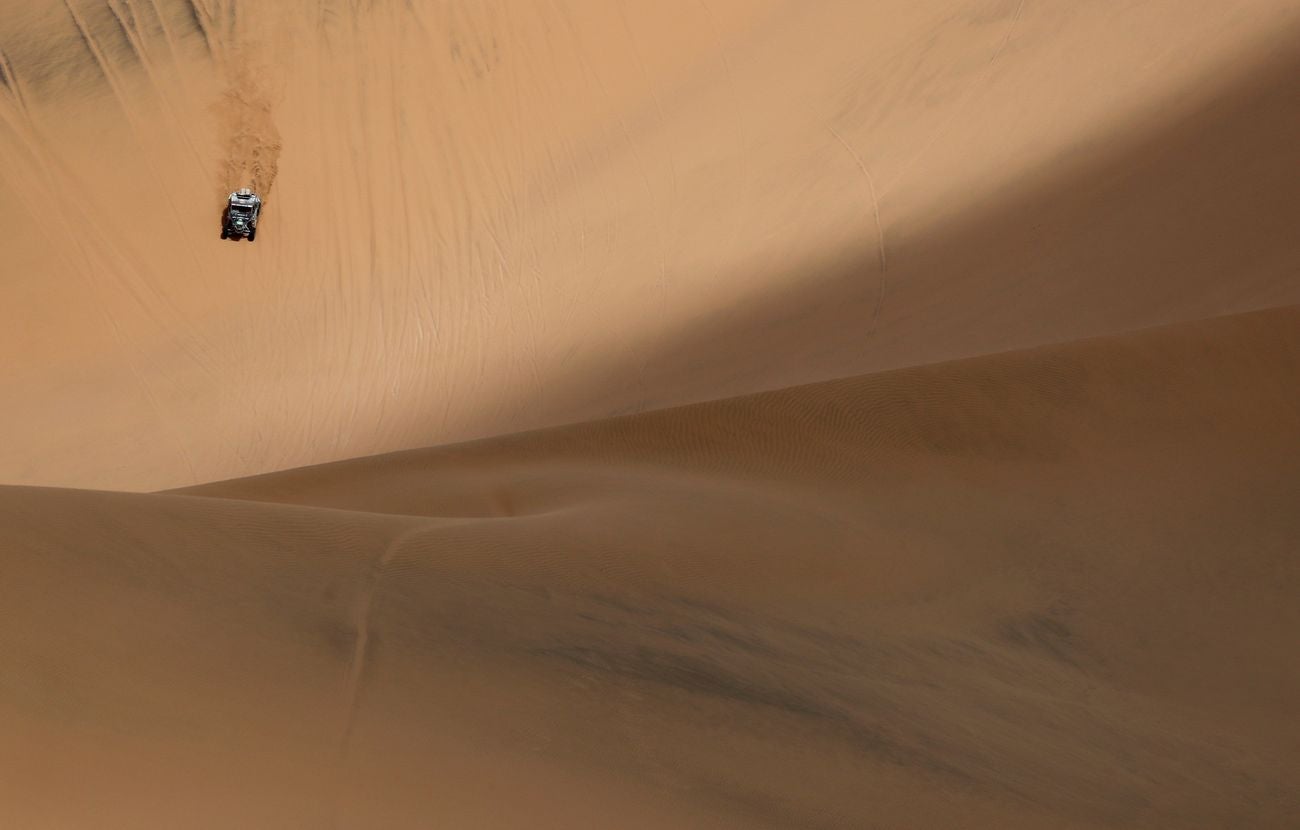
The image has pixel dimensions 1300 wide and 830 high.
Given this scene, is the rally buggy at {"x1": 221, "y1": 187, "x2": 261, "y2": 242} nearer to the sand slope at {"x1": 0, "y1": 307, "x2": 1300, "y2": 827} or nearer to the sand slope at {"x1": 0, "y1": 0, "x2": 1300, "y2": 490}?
the sand slope at {"x1": 0, "y1": 0, "x2": 1300, "y2": 490}

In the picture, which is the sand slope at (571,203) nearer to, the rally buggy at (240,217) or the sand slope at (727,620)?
the rally buggy at (240,217)

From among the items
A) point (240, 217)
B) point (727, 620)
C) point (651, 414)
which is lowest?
point (727, 620)

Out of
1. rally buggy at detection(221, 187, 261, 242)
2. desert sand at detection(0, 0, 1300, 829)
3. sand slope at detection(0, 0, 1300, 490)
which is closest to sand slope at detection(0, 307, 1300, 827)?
desert sand at detection(0, 0, 1300, 829)

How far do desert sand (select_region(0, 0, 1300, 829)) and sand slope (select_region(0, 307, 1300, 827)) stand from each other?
13 millimetres

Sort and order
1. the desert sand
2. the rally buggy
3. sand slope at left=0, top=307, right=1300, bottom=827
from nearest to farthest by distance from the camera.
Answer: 1. sand slope at left=0, top=307, right=1300, bottom=827
2. the desert sand
3. the rally buggy

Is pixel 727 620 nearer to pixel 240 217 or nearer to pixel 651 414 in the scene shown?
pixel 651 414

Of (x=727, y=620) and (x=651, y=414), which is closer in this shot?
(x=727, y=620)

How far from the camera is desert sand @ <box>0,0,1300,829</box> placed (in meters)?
2.15

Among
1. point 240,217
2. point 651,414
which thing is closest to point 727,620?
point 651,414

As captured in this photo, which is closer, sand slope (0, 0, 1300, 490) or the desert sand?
the desert sand

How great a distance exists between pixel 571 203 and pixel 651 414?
5.00m

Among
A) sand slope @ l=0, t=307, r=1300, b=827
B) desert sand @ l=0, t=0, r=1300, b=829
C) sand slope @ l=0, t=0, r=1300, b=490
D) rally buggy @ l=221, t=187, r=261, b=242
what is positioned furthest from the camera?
rally buggy @ l=221, t=187, r=261, b=242

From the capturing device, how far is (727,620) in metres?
2.85

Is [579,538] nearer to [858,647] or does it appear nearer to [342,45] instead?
[858,647]
